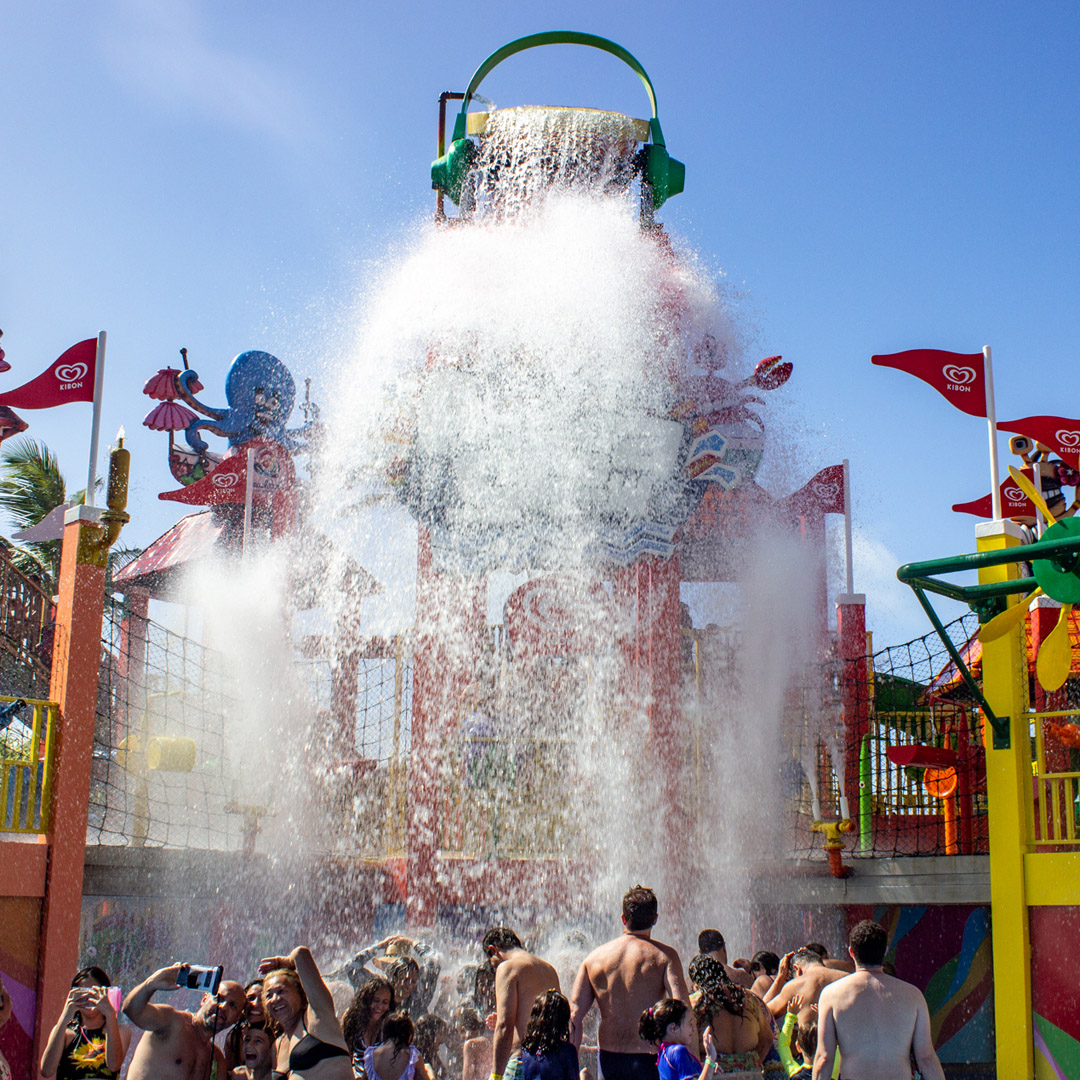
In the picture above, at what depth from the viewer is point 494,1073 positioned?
6.27 metres

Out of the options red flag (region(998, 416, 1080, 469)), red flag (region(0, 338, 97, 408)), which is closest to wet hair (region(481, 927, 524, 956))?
red flag (region(0, 338, 97, 408))

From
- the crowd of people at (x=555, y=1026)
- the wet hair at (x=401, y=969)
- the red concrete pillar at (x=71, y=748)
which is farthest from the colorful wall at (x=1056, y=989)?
the red concrete pillar at (x=71, y=748)

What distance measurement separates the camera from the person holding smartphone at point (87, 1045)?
17.9ft

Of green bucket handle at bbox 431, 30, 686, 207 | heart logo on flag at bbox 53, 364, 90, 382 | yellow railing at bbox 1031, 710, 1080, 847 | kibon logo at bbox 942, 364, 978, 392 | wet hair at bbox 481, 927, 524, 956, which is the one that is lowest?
wet hair at bbox 481, 927, 524, 956

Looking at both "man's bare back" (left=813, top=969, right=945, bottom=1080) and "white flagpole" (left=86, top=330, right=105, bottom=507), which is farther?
"white flagpole" (left=86, top=330, right=105, bottom=507)

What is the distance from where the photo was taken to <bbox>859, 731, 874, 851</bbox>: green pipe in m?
Answer: 10.6

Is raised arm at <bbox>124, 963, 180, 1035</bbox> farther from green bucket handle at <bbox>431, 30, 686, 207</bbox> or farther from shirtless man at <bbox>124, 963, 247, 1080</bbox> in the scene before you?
green bucket handle at <bbox>431, 30, 686, 207</bbox>

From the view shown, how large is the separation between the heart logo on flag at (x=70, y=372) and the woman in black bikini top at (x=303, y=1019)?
234 inches

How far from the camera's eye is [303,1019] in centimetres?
512

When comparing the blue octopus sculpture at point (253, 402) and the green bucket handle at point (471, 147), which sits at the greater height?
the green bucket handle at point (471, 147)

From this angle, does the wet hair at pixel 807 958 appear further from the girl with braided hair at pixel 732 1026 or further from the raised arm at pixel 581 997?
the raised arm at pixel 581 997

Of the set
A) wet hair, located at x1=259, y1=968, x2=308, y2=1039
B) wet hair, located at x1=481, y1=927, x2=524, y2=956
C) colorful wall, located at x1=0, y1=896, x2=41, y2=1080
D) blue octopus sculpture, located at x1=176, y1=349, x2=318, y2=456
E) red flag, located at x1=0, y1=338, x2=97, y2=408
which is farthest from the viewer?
blue octopus sculpture, located at x1=176, y1=349, x2=318, y2=456

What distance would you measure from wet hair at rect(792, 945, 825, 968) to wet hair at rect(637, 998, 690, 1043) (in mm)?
1432

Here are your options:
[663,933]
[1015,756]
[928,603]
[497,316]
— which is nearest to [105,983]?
[663,933]
